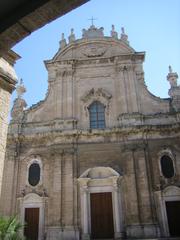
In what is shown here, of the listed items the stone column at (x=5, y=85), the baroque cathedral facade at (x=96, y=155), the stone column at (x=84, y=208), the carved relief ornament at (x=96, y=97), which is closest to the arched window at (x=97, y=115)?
the baroque cathedral facade at (x=96, y=155)

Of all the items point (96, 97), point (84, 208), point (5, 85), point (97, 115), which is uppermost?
point (96, 97)

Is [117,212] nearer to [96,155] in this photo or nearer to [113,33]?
[96,155]

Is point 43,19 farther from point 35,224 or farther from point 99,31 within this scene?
point 99,31

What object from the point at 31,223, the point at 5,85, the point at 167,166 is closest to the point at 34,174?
the point at 31,223

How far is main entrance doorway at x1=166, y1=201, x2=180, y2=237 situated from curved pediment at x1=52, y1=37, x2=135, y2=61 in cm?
984

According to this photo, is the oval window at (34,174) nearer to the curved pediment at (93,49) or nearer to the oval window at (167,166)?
the oval window at (167,166)

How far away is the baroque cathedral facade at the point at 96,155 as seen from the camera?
14.7 meters

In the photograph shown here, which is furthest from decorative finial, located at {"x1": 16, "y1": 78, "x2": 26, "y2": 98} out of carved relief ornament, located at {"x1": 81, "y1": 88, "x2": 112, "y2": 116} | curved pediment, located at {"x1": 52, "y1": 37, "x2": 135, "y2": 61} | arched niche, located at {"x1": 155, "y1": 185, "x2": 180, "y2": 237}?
arched niche, located at {"x1": 155, "y1": 185, "x2": 180, "y2": 237}

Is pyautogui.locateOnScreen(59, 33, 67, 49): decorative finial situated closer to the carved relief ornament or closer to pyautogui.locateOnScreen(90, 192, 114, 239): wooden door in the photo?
the carved relief ornament

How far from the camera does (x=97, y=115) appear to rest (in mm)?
17562

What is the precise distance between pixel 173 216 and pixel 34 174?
7.66 m

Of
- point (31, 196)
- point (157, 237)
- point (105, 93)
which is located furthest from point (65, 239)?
point (105, 93)

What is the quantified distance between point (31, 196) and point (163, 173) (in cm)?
712

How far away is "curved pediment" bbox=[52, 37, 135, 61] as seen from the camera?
63.2 feet
